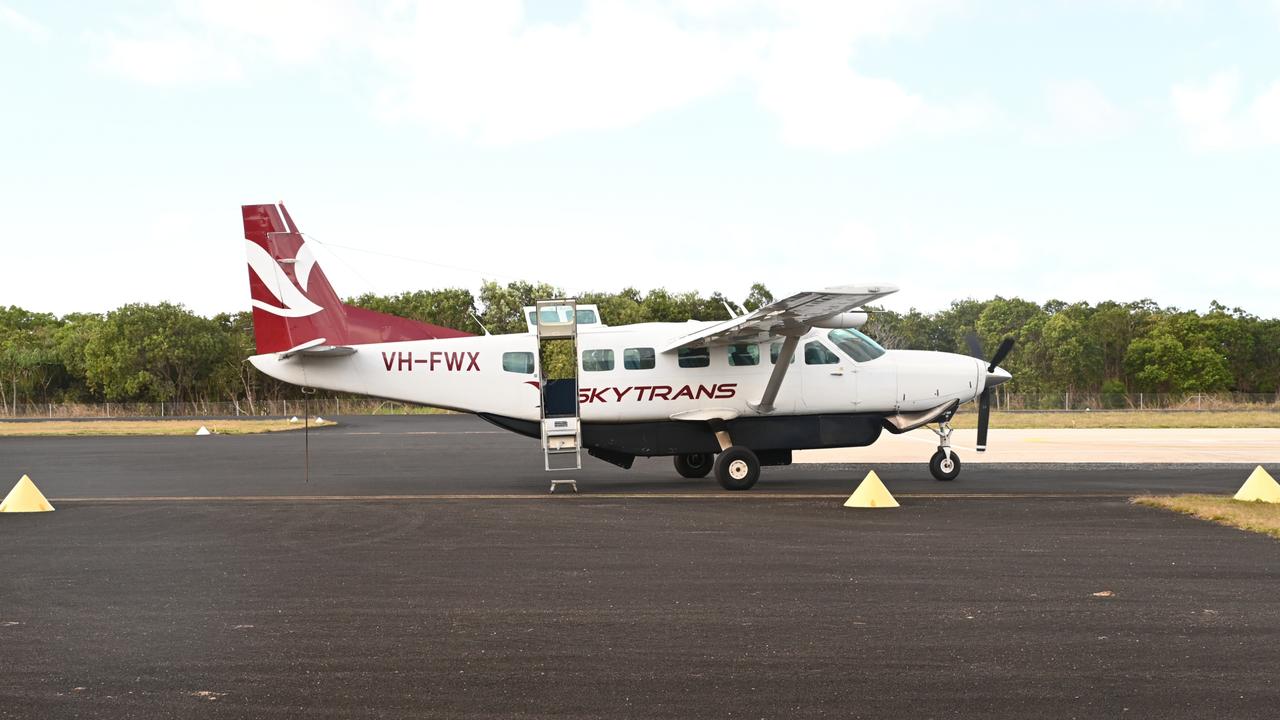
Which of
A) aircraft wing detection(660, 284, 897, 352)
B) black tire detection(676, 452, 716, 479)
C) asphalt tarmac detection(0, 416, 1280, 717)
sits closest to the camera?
asphalt tarmac detection(0, 416, 1280, 717)

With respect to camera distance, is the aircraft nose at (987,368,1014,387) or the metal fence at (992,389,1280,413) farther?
the metal fence at (992,389,1280,413)

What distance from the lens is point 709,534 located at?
12195 millimetres

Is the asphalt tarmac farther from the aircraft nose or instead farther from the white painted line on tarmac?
the aircraft nose

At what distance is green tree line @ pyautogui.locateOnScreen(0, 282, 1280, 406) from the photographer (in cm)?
7438

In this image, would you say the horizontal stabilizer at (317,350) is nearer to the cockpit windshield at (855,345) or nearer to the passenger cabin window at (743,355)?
the passenger cabin window at (743,355)

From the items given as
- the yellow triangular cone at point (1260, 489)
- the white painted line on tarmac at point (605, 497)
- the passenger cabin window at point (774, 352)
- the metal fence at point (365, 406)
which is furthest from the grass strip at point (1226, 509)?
the metal fence at point (365, 406)

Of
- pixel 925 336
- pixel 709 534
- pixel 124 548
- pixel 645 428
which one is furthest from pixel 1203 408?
pixel 124 548

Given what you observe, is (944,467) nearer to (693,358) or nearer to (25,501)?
(693,358)

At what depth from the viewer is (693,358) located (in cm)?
1841

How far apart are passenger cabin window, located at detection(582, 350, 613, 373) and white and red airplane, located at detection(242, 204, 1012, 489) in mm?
23

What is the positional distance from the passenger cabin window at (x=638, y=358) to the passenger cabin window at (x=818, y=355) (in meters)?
2.76

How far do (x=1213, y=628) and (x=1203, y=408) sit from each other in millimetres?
62582

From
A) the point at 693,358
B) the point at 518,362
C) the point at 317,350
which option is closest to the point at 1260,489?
the point at 693,358

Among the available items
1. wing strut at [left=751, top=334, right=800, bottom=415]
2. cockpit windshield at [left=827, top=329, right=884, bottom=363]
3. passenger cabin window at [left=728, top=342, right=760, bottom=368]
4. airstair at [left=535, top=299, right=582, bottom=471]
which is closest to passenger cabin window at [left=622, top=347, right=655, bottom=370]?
airstair at [left=535, top=299, right=582, bottom=471]
